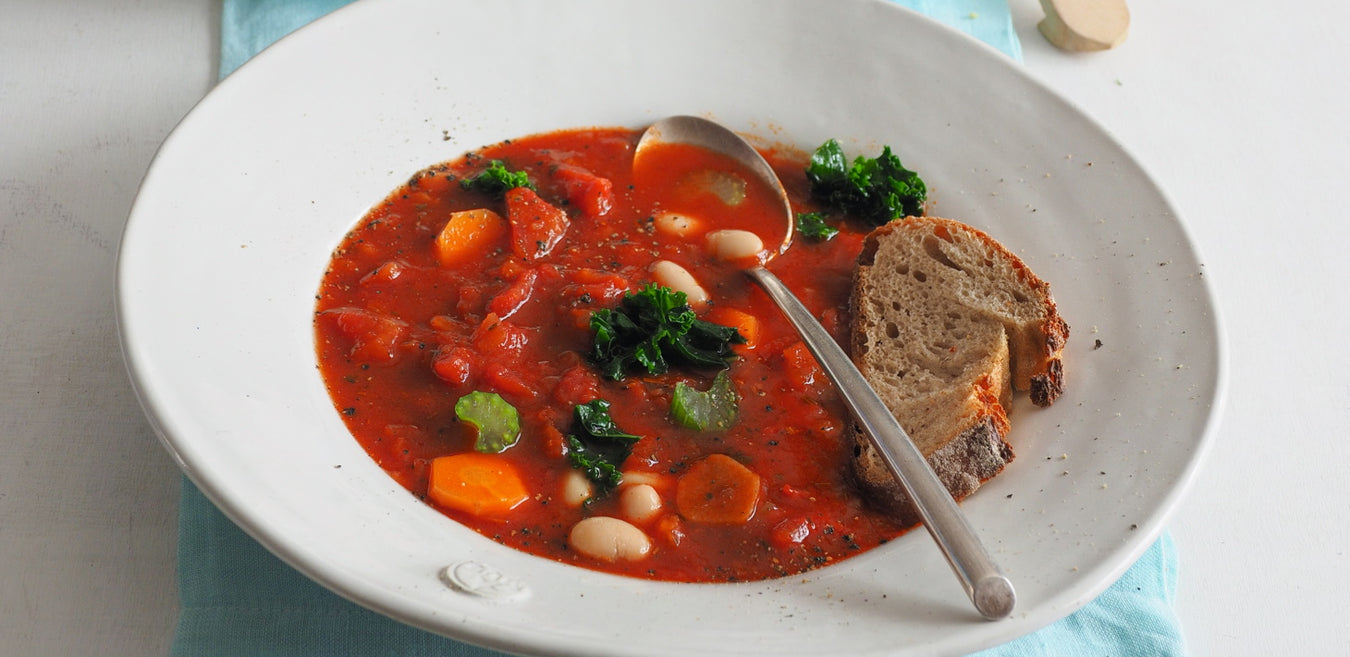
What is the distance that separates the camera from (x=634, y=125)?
495cm

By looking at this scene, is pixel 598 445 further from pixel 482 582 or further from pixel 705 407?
pixel 482 582

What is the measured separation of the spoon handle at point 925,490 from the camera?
285cm

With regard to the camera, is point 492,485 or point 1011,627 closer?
point 1011,627

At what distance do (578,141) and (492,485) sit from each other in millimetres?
1896

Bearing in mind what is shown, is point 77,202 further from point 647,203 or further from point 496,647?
point 496,647

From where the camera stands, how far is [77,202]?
14.9ft

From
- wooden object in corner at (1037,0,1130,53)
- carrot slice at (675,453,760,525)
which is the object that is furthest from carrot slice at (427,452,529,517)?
wooden object in corner at (1037,0,1130,53)

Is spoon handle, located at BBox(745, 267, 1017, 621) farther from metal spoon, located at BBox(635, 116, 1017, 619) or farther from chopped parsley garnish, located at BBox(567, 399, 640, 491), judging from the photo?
chopped parsley garnish, located at BBox(567, 399, 640, 491)

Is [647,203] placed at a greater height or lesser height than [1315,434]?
greater

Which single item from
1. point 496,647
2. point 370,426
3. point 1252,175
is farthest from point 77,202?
point 1252,175

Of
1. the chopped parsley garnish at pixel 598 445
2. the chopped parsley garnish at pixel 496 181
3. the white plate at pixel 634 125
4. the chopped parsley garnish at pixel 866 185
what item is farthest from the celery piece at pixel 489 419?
the chopped parsley garnish at pixel 866 185

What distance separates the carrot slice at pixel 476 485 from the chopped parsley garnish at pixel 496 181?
4.33 feet

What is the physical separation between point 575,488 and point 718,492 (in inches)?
16.9

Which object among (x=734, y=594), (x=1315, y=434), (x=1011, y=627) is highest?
(x=1011, y=627)
